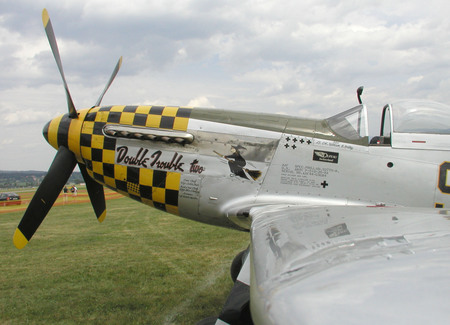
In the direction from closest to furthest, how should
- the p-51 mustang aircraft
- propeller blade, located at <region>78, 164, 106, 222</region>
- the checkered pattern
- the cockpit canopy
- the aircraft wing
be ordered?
the aircraft wing
the p-51 mustang aircraft
the cockpit canopy
the checkered pattern
propeller blade, located at <region>78, 164, 106, 222</region>

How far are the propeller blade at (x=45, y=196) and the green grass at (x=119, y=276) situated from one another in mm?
972

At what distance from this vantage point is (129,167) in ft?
14.2

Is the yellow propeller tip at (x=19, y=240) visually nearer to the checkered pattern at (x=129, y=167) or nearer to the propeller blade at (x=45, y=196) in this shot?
the propeller blade at (x=45, y=196)

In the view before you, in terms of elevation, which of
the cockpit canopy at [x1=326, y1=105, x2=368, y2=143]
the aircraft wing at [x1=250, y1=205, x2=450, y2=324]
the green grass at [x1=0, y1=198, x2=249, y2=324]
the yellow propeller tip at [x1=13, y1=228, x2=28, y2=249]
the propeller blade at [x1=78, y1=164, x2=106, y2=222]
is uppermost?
the cockpit canopy at [x1=326, y1=105, x2=368, y2=143]

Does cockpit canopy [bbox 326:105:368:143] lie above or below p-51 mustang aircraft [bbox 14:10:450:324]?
above

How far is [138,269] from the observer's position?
6.05 meters

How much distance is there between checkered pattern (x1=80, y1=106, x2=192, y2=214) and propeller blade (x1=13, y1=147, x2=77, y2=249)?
13.3 inches

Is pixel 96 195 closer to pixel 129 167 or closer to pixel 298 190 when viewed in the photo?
pixel 129 167

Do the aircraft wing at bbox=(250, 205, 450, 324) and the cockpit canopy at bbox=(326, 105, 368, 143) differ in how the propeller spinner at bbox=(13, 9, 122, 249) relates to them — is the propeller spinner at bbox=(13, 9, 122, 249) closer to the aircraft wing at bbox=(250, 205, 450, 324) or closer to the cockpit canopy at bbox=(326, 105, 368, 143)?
the cockpit canopy at bbox=(326, 105, 368, 143)

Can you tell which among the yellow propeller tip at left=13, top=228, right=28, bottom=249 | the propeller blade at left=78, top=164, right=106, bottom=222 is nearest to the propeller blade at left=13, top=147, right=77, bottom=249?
the yellow propeller tip at left=13, top=228, right=28, bottom=249

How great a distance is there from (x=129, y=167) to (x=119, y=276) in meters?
2.35

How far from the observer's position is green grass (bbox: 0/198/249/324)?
428 centimetres

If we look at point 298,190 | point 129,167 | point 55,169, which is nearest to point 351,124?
point 298,190

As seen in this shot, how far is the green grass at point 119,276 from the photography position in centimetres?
428
